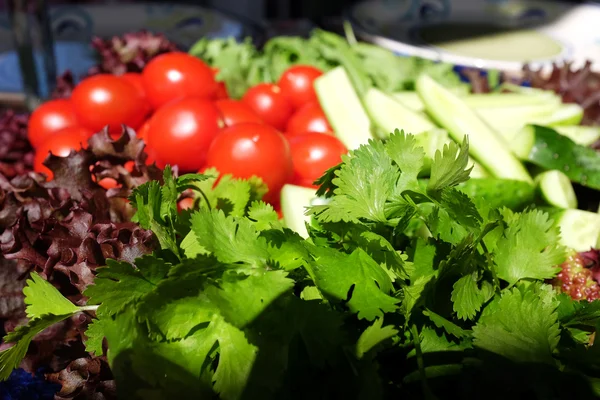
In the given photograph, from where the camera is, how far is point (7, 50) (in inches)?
86.1

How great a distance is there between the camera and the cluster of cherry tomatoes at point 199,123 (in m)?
1.08

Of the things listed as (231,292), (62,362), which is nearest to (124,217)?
(62,362)

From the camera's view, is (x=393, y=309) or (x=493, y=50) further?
(x=493, y=50)

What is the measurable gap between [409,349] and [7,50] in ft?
6.99

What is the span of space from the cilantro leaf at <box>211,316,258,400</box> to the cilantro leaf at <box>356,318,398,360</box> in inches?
Answer: 4.2

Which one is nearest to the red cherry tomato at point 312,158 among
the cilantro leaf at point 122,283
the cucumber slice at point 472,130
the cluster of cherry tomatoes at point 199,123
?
the cluster of cherry tomatoes at point 199,123

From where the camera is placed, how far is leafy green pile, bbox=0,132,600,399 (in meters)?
0.57

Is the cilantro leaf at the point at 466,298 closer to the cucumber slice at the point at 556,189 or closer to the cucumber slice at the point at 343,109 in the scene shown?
the cucumber slice at the point at 556,189

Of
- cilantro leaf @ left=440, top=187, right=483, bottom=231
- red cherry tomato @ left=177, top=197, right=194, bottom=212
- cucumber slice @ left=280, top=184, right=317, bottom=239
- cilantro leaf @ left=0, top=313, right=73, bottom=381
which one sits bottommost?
cucumber slice @ left=280, top=184, right=317, bottom=239

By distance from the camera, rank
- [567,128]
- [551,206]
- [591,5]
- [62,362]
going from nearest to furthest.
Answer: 1. [62,362]
2. [551,206]
3. [567,128]
4. [591,5]

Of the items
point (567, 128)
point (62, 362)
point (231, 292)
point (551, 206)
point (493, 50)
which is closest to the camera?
point (231, 292)

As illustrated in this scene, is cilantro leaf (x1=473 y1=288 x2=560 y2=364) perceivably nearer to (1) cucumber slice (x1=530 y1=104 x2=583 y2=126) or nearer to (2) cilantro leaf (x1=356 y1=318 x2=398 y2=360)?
(2) cilantro leaf (x1=356 y1=318 x2=398 y2=360)

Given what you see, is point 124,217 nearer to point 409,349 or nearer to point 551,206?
point 409,349

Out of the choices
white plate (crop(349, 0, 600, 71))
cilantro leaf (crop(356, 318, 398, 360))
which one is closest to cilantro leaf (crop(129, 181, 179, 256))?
cilantro leaf (crop(356, 318, 398, 360))
